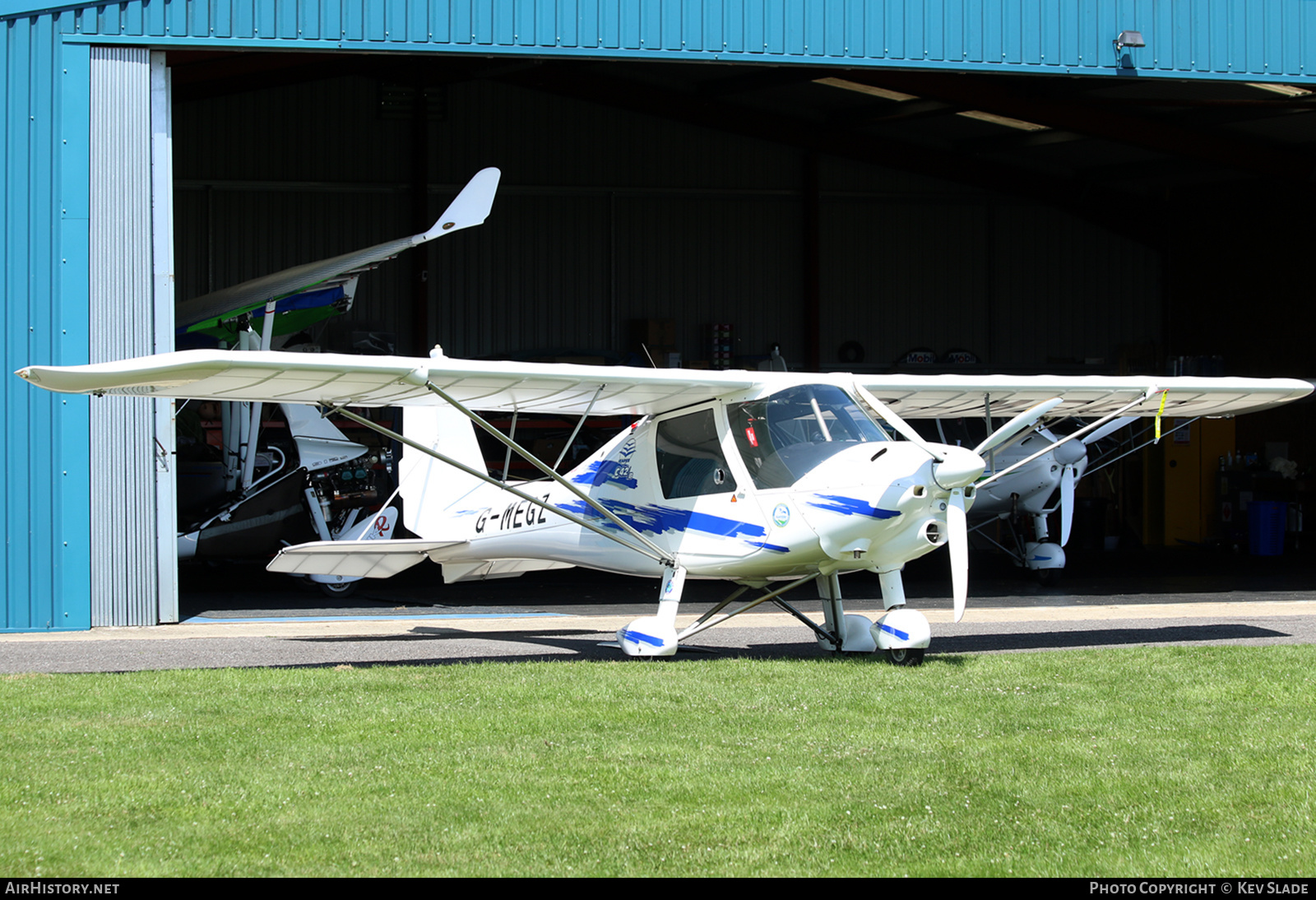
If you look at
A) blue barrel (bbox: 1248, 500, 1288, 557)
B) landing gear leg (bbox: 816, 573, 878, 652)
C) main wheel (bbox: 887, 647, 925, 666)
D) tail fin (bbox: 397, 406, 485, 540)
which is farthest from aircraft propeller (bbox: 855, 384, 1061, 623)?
blue barrel (bbox: 1248, 500, 1288, 557)

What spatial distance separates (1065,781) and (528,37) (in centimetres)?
902

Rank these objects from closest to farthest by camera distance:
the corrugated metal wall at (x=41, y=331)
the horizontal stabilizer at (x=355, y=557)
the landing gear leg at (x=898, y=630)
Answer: the landing gear leg at (x=898, y=630), the horizontal stabilizer at (x=355, y=557), the corrugated metal wall at (x=41, y=331)

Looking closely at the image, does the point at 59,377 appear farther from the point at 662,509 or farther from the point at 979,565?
the point at 979,565

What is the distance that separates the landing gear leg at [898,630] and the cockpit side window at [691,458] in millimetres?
1302

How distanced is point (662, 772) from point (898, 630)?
3.27 m

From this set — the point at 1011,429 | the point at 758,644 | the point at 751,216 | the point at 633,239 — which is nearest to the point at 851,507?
the point at 1011,429

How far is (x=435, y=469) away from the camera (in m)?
11.0

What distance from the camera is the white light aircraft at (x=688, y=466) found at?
7.87 m

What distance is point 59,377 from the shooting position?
7.12 m

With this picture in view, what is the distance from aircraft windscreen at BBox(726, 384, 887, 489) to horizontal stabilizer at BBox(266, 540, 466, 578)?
2890 mm

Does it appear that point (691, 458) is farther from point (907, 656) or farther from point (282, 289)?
point (282, 289)

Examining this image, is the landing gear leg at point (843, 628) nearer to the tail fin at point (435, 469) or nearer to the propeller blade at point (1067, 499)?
the tail fin at point (435, 469)

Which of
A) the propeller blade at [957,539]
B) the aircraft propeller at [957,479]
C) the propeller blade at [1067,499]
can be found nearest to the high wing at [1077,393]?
the aircraft propeller at [957,479]
